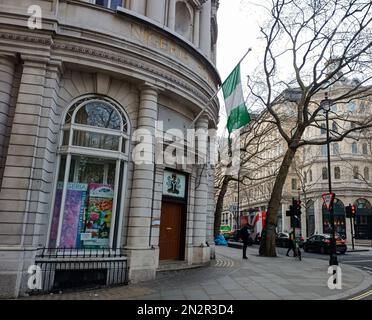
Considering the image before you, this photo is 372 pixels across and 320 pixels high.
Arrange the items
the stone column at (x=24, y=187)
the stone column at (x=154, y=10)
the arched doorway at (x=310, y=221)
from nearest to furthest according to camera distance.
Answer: the stone column at (x=24, y=187), the stone column at (x=154, y=10), the arched doorway at (x=310, y=221)

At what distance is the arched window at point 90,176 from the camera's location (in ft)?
31.8

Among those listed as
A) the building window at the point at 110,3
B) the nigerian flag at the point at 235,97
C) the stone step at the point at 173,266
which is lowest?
the stone step at the point at 173,266

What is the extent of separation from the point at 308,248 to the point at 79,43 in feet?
82.0

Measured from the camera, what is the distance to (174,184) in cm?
1290

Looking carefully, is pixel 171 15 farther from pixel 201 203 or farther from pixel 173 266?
pixel 173 266

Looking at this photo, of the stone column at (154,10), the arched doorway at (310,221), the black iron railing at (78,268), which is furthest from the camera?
the arched doorway at (310,221)

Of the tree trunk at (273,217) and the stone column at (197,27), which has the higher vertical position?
the stone column at (197,27)

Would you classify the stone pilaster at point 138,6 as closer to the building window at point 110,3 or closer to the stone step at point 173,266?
the building window at point 110,3

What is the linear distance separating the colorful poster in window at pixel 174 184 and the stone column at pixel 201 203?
0.78 m

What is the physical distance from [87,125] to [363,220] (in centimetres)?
4710

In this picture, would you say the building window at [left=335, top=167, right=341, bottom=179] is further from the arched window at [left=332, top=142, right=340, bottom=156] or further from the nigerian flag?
the nigerian flag

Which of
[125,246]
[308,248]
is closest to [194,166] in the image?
[125,246]

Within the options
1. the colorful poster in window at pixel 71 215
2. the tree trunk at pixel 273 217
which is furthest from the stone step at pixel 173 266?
the tree trunk at pixel 273 217
